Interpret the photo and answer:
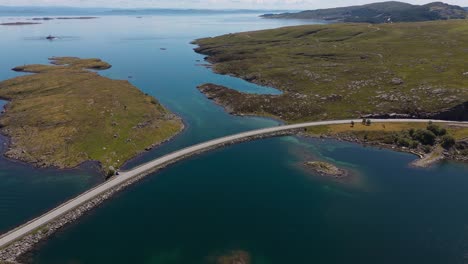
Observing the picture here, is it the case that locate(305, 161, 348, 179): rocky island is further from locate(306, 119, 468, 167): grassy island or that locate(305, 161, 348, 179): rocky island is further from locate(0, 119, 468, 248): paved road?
locate(0, 119, 468, 248): paved road

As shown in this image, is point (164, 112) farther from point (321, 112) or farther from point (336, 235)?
point (336, 235)

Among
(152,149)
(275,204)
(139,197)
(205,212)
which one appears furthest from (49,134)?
(275,204)

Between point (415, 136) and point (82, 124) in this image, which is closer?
point (415, 136)

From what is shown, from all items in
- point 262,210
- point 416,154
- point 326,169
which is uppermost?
point 416,154

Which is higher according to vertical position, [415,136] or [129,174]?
[415,136]

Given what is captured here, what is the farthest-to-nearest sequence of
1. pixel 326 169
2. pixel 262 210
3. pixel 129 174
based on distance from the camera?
pixel 326 169
pixel 129 174
pixel 262 210

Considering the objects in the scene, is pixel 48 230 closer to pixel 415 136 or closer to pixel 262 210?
pixel 262 210

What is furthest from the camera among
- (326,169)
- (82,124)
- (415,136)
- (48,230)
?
(82,124)

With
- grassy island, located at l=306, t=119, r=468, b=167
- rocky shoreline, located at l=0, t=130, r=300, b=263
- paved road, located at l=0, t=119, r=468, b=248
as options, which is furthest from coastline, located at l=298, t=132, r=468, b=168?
rocky shoreline, located at l=0, t=130, r=300, b=263

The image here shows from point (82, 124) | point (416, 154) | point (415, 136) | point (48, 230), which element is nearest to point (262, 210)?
point (48, 230)
